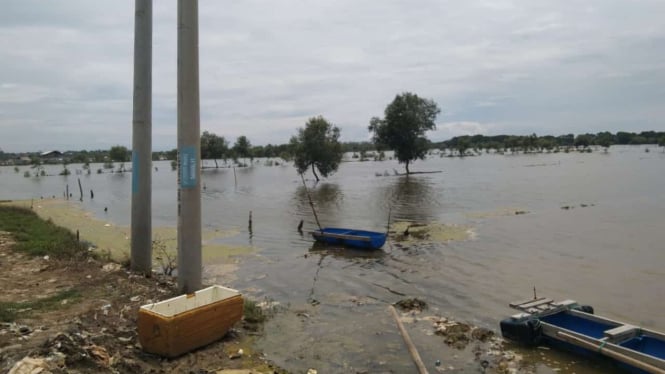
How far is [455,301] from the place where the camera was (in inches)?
464

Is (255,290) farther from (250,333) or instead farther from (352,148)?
(352,148)

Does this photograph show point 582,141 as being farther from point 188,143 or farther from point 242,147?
point 188,143

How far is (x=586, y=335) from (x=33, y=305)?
9.66 meters


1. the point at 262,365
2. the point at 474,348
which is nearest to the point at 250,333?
the point at 262,365

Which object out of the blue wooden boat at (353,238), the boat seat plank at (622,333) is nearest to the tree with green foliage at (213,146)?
the blue wooden boat at (353,238)

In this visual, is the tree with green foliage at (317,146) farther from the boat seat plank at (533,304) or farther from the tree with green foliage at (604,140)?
the tree with green foliage at (604,140)

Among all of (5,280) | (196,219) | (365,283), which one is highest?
(196,219)

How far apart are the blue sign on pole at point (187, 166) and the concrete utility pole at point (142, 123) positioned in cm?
239

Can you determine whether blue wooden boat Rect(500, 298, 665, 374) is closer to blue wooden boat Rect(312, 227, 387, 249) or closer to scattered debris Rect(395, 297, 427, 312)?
scattered debris Rect(395, 297, 427, 312)

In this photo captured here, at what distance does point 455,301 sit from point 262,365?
6.43 m

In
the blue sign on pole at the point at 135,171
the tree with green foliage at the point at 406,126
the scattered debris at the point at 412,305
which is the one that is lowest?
the scattered debris at the point at 412,305

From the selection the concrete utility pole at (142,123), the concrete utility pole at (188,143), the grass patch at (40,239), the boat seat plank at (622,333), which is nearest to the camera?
the boat seat plank at (622,333)

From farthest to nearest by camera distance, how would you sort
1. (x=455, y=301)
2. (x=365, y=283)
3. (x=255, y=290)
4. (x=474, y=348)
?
(x=365, y=283) → (x=255, y=290) → (x=455, y=301) → (x=474, y=348)

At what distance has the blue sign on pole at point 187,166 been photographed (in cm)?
810
